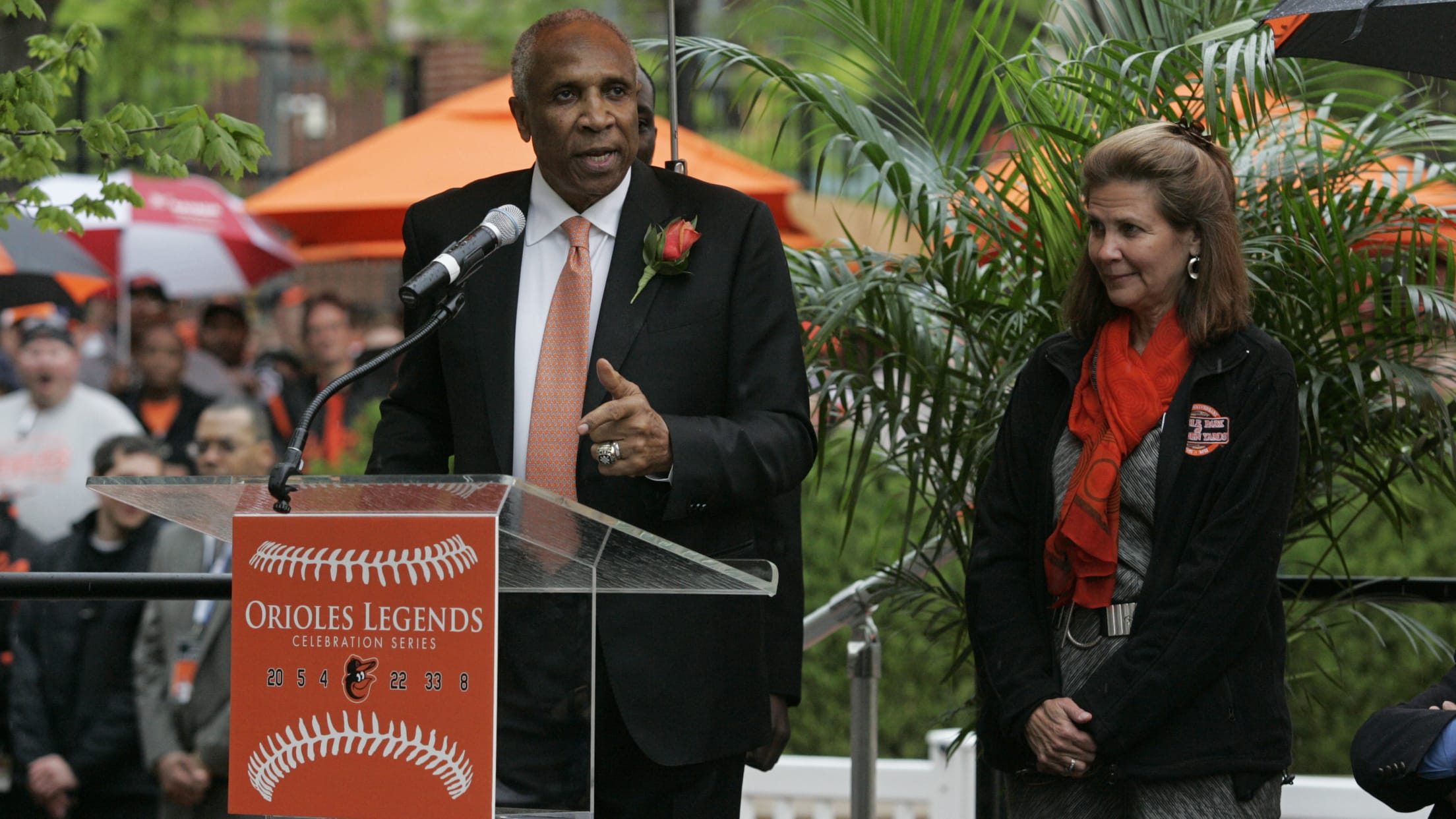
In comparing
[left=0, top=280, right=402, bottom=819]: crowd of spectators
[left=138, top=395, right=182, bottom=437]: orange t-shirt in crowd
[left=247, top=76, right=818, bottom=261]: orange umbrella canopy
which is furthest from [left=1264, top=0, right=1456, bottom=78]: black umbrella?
[left=138, top=395, right=182, bottom=437]: orange t-shirt in crowd

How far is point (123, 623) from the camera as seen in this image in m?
5.85

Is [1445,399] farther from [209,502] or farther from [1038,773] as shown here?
[209,502]

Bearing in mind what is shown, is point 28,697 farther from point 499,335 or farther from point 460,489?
point 460,489

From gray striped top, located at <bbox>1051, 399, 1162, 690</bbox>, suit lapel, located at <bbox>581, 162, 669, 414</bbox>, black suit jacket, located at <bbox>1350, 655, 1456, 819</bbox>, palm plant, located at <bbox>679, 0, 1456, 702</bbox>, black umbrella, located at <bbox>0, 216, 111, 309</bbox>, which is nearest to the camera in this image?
suit lapel, located at <bbox>581, 162, 669, 414</bbox>

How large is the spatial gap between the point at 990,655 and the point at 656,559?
1075 millimetres

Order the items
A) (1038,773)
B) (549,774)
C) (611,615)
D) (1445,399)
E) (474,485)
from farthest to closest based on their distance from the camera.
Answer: (1445,399), (1038,773), (611,615), (549,774), (474,485)

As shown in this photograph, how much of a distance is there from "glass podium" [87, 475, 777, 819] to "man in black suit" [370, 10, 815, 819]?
0.26m

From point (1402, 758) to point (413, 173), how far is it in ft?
22.4

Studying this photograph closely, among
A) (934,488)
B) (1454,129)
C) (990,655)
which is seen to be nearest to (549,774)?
(990,655)

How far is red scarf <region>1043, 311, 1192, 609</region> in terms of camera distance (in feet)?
10.1

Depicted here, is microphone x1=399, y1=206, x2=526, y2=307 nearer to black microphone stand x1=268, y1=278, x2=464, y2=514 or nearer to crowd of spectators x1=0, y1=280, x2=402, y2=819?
Result: black microphone stand x1=268, y1=278, x2=464, y2=514

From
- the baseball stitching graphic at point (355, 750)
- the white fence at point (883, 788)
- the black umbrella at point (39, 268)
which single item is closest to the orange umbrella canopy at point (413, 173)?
the black umbrella at point (39, 268)

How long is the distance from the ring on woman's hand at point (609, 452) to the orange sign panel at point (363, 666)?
0.88 ft

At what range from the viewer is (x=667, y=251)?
2.90 m
